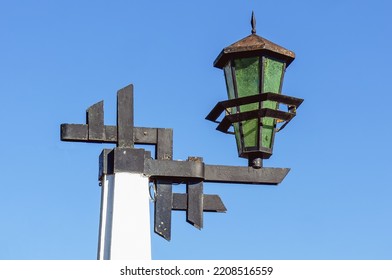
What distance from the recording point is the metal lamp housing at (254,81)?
413cm

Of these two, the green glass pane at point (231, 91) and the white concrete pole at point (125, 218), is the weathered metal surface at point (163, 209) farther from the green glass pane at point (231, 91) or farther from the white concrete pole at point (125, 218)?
the green glass pane at point (231, 91)

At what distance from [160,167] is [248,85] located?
745 mm

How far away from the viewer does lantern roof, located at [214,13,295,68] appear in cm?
412

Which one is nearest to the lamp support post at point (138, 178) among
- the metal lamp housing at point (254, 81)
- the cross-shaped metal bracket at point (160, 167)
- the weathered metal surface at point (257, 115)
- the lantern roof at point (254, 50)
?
the cross-shaped metal bracket at point (160, 167)

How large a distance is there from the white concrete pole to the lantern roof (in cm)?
92

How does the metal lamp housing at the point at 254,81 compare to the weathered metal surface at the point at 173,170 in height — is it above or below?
above

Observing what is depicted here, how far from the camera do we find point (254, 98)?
159 inches

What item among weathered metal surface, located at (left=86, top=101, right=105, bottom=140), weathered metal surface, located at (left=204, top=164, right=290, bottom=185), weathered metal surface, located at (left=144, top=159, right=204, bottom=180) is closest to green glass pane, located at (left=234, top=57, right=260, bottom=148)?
weathered metal surface, located at (left=204, top=164, right=290, bottom=185)

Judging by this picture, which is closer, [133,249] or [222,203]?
[133,249]

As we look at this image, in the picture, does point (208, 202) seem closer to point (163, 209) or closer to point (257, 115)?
point (163, 209)
